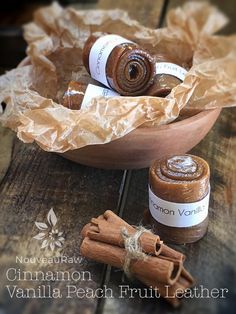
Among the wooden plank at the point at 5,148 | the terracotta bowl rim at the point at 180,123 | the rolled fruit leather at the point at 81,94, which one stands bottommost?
the wooden plank at the point at 5,148

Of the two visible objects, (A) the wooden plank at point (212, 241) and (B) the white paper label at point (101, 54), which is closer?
(A) the wooden plank at point (212, 241)

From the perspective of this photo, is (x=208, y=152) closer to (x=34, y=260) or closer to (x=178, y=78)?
(x=178, y=78)

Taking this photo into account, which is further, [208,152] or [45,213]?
[208,152]

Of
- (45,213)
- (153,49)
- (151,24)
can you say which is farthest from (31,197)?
(151,24)

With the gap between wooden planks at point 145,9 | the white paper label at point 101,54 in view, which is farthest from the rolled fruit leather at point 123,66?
the gap between wooden planks at point 145,9

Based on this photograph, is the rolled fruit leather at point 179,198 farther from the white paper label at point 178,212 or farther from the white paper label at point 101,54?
the white paper label at point 101,54

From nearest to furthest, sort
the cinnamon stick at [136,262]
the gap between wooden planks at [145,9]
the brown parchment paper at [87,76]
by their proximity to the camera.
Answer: the cinnamon stick at [136,262]
the brown parchment paper at [87,76]
the gap between wooden planks at [145,9]
